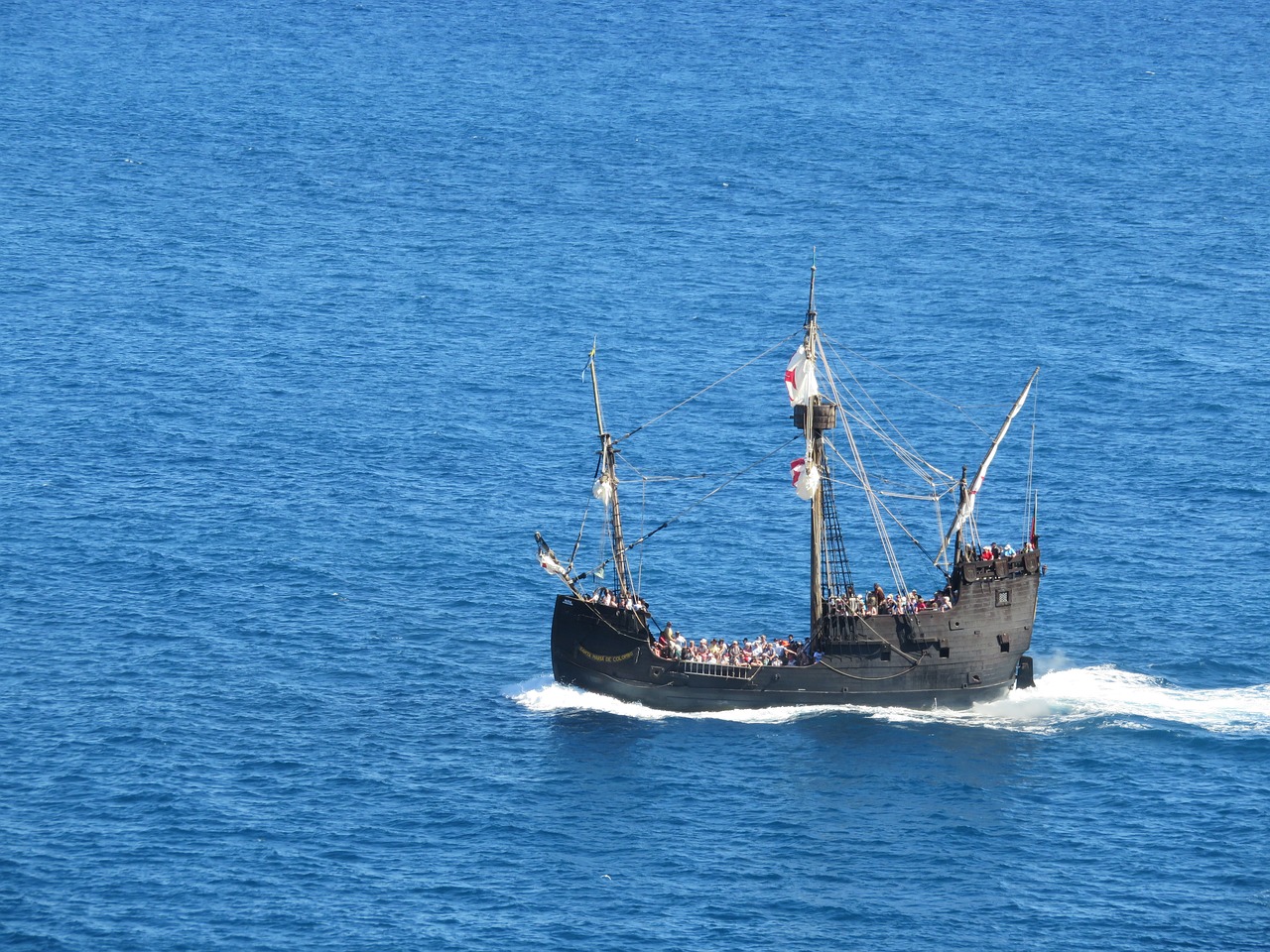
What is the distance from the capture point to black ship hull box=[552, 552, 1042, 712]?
126 metres

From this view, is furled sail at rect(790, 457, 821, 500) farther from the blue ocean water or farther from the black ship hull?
the blue ocean water

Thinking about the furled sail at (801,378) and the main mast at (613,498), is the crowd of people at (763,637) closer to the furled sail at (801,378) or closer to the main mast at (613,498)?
the main mast at (613,498)

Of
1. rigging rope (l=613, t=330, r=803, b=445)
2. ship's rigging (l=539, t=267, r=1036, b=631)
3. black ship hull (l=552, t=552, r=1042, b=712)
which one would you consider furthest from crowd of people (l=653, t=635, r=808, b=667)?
rigging rope (l=613, t=330, r=803, b=445)

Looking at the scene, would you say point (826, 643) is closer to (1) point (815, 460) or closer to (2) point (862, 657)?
(2) point (862, 657)

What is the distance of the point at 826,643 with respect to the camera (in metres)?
127

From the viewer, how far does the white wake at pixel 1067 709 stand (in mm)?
125625

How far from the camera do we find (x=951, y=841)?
373 ft

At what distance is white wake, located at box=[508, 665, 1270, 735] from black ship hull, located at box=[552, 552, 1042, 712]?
26.7 inches

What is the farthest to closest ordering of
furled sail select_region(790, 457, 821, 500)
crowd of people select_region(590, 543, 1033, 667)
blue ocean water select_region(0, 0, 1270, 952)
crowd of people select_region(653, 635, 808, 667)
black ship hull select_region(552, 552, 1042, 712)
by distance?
furled sail select_region(790, 457, 821, 500) → crowd of people select_region(653, 635, 808, 667) → crowd of people select_region(590, 543, 1033, 667) → black ship hull select_region(552, 552, 1042, 712) → blue ocean water select_region(0, 0, 1270, 952)

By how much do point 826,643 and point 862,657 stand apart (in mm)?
2204

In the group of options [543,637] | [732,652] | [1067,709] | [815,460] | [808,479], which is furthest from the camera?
[543,637]

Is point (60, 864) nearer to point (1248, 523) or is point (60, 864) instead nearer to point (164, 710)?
point (164, 710)

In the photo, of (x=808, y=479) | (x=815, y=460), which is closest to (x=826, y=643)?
(x=808, y=479)

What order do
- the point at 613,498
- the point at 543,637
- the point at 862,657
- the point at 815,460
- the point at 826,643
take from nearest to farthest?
the point at 862,657 < the point at 826,643 < the point at 613,498 < the point at 815,460 < the point at 543,637
